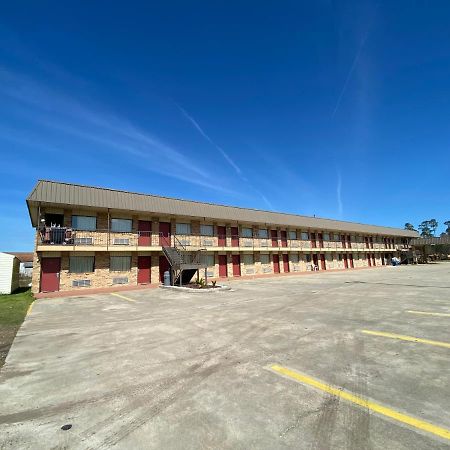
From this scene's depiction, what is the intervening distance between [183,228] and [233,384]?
74.1 feet

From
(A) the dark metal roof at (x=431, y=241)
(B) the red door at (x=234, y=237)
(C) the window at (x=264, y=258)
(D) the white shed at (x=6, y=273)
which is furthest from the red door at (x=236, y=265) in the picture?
(A) the dark metal roof at (x=431, y=241)

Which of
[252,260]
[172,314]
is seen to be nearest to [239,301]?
[172,314]

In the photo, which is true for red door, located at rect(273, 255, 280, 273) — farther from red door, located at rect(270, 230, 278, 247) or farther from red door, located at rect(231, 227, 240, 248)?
red door, located at rect(231, 227, 240, 248)

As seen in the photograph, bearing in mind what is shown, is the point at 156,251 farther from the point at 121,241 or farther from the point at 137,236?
the point at 121,241

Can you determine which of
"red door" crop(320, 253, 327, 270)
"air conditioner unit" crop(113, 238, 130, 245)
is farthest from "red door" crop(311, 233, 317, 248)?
"air conditioner unit" crop(113, 238, 130, 245)

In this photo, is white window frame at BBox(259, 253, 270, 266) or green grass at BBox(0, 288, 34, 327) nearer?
green grass at BBox(0, 288, 34, 327)

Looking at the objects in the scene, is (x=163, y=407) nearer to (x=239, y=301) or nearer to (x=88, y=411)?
(x=88, y=411)

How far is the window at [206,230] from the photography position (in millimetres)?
28195

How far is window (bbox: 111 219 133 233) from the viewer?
2250 centimetres

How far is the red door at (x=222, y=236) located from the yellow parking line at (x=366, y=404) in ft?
79.4

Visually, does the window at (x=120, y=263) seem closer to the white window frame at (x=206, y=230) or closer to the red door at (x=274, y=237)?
the white window frame at (x=206, y=230)

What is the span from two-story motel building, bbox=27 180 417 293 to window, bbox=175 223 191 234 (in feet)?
0.30

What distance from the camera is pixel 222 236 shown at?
2964 cm

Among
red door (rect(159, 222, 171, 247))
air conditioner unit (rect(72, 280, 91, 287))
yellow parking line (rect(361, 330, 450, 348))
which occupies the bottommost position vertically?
yellow parking line (rect(361, 330, 450, 348))
